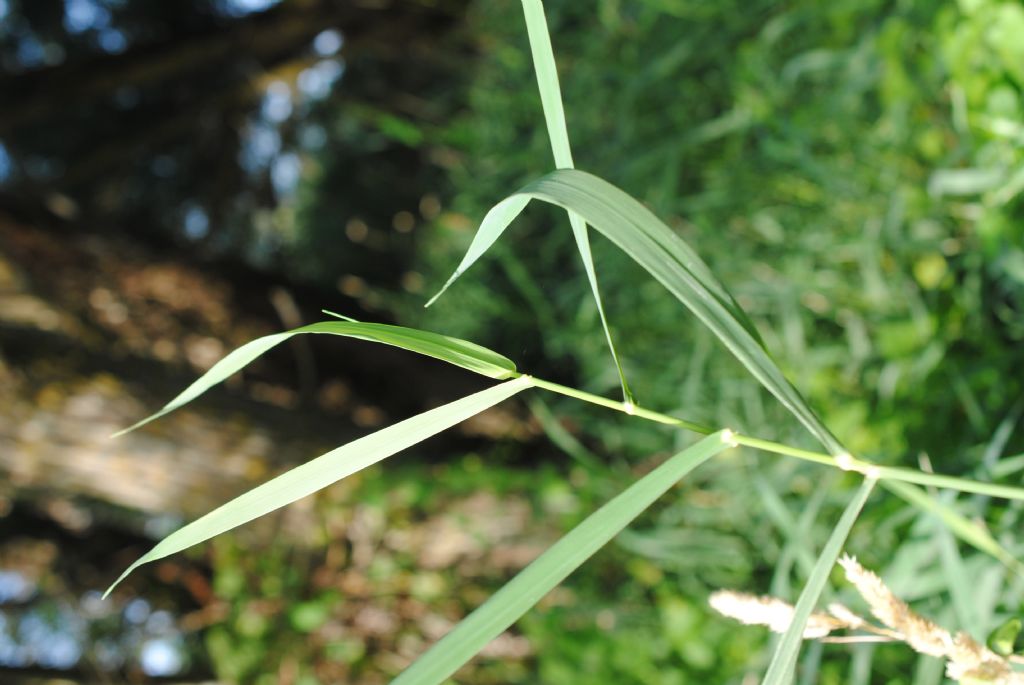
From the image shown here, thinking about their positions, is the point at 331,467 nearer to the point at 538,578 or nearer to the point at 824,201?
the point at 538,578

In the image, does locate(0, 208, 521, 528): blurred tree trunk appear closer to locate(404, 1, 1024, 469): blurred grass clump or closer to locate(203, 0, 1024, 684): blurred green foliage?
locate(203, 0, 1024, 684): blurred green foliage

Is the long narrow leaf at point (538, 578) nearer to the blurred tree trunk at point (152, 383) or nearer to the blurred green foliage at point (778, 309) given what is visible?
the blurred green foliage at point (778, 309)

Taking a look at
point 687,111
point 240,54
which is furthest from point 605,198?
point 240,54

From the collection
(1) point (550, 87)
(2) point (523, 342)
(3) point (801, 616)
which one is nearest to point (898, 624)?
(3) point (801, 616)

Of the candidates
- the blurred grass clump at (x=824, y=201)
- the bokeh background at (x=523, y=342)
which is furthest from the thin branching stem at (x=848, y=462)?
the blurred grass clump at (x=824, y=201)

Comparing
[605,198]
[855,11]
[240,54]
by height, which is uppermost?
[240,54]

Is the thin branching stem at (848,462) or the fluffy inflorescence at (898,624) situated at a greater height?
the thin branching stem at (848,462)

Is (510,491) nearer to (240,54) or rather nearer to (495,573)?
(495,573)

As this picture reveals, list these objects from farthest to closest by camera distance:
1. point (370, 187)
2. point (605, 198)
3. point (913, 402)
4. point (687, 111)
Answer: point (370, 187) < point (687, 111) < point (913, 402) < point (605, 198)
